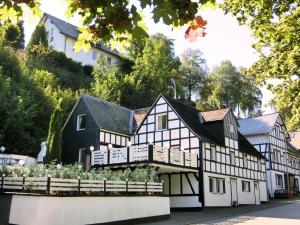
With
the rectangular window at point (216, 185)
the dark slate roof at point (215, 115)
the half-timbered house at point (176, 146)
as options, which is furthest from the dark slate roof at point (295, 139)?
the rectangular window at point (216, 185)

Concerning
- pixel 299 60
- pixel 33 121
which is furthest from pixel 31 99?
pixel 299 60

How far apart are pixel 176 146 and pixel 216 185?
3927mm

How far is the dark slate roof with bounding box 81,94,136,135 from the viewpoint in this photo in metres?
28.3

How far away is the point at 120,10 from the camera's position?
148 inches

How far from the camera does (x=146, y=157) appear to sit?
871 inches

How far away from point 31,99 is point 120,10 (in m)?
29.4

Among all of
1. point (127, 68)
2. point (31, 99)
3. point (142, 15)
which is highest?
point (127, 68)

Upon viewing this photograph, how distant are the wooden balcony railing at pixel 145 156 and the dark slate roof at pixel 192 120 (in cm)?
195

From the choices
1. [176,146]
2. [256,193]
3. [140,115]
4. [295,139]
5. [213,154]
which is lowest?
[256,193]

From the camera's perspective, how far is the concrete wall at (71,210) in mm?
13508

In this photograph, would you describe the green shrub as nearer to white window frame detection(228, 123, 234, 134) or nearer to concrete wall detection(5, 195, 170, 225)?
concrete wall detection(5, 195, 170, 225)

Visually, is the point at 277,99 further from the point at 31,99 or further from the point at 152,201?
the point at 31,99

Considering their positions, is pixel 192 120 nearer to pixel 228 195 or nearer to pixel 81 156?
pixel 228 195

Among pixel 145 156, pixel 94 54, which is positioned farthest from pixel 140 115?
pixel 94 54
